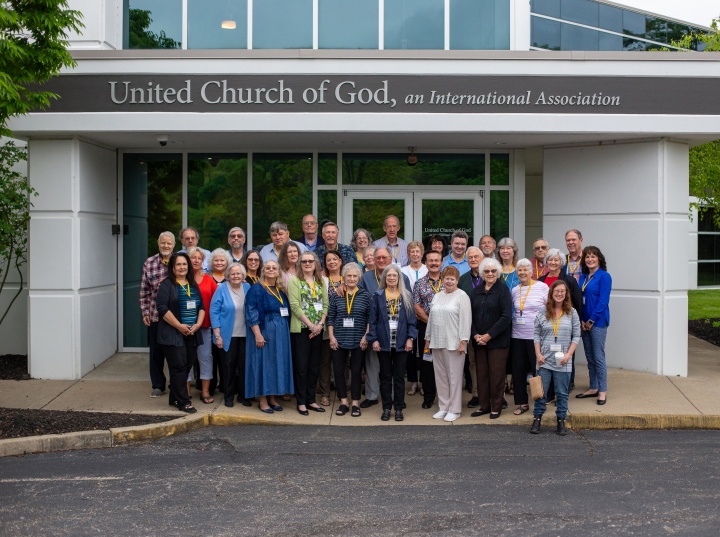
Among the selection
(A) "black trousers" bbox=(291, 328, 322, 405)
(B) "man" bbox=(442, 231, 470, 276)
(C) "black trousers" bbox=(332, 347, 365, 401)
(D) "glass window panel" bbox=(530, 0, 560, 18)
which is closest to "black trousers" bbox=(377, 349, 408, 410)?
(C) "black trousers" bbox=(332, 347, 365, 401)

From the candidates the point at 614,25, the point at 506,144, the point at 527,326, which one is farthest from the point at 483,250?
the point at 614,25

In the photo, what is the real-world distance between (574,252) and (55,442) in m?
6.29

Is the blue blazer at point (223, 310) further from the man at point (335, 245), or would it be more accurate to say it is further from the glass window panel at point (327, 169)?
the glass window panel at point (327, 169)

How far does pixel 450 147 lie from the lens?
42.8 feet

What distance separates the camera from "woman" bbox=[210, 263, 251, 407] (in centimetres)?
967

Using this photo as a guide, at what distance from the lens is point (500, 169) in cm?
1330

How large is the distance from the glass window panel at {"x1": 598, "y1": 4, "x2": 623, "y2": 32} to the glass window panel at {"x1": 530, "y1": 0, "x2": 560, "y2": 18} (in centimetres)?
311

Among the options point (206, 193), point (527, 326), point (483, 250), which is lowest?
point (527, 326)

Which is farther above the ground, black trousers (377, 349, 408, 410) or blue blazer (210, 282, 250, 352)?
blue blazer (210, 282, 250, 352)

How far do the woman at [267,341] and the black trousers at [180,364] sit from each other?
2.15 ft

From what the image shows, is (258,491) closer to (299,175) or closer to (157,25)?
(299,175)

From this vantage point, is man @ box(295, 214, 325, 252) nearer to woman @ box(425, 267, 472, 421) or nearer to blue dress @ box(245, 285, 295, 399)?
blue dress @ box(245, 285, 295, 399)

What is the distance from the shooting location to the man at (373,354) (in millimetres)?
9828

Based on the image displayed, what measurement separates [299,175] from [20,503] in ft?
25.3
